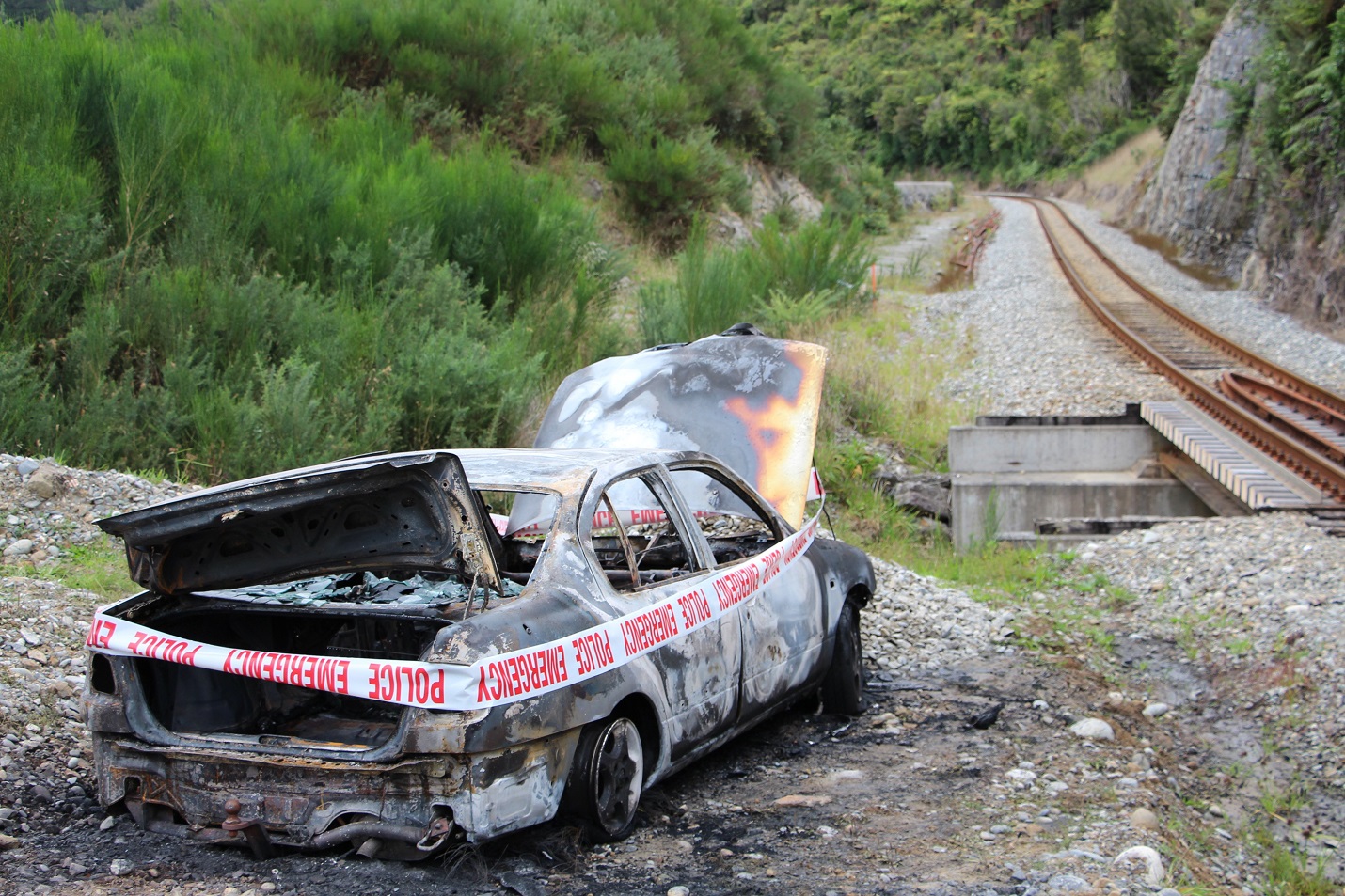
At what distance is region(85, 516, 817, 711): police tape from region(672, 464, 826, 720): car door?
0.82 metres

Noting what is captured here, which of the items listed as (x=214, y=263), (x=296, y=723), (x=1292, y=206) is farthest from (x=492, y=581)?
(x=1292, y=206)

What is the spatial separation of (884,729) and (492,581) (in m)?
3.08

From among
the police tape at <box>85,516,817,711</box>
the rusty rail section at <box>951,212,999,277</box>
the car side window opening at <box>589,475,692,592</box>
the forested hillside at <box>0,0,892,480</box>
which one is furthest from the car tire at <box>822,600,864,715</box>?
the rusty rail section at <box>951,212,999,277</box>

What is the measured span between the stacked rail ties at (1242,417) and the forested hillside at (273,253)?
17.6 feet

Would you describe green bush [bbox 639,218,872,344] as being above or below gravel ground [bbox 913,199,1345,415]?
above

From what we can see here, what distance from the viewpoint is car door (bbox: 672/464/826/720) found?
216 inches

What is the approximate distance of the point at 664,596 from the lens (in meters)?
4.82

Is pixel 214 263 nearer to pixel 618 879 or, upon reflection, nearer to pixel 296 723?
pixel 296 723

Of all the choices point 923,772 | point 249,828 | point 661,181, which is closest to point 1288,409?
point 923,772

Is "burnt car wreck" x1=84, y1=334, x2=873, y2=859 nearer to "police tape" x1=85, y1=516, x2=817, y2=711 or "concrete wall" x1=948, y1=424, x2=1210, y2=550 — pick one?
"police tape" x1=85, y1=516, x2=817, y2=711

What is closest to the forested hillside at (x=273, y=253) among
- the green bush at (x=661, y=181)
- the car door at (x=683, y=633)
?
the green bush at (x=661, y=181)

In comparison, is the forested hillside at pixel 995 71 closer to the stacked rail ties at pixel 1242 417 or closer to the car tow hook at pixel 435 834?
the stacked rail ties at pixel 1242 417

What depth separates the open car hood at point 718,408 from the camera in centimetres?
747

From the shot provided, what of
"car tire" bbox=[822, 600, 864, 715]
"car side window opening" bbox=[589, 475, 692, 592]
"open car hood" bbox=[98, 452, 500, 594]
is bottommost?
Result: "car tire" bbox=[822, 600, 864, 715]
